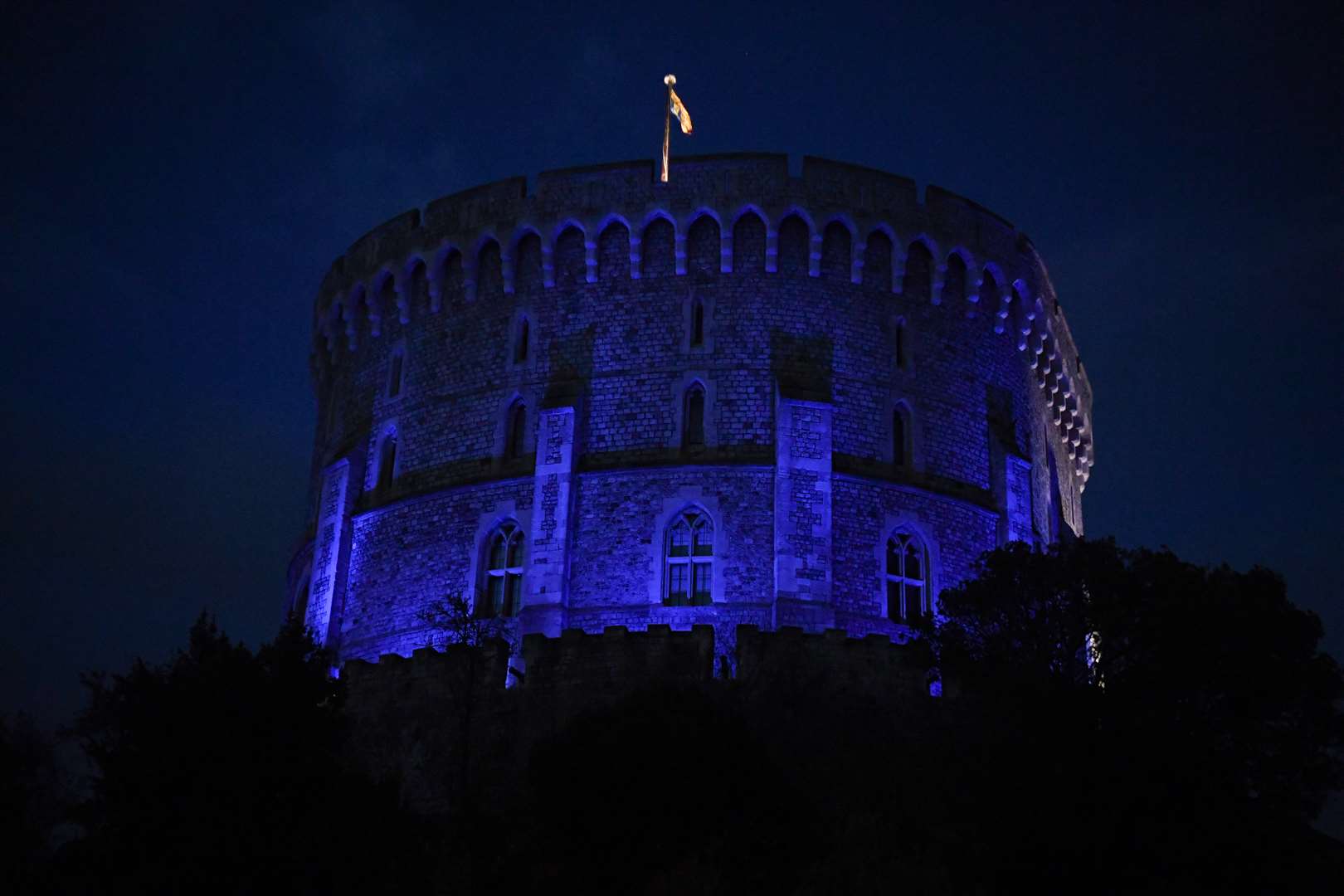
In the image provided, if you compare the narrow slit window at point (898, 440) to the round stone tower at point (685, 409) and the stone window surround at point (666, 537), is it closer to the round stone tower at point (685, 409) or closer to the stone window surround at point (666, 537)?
the round stone tower at point (685, 409)

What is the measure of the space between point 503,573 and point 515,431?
357cm

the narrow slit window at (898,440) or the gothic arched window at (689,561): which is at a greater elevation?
the narrow slit window at (898,440)

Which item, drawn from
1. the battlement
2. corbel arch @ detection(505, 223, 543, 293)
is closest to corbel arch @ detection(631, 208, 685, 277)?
corbel arch @ detection(505, 223, 543, 293)

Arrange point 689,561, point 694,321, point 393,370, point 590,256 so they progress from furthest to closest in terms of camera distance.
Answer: point 393,370
point 590,256
point 694,321
point 689,561

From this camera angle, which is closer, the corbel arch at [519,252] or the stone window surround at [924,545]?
the stone window surround at [924,545]

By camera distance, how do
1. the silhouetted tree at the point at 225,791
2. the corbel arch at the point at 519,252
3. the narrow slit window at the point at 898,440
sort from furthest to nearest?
the corbel arch at the point at 519,252, the narrow slit window at the point at 898,440, the silhouetted tree at the point at 225,791

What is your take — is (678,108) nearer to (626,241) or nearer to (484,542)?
(626,241)

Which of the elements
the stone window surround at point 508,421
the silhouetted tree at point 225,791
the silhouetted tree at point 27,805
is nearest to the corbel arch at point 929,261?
the stone window surround at point 508,421

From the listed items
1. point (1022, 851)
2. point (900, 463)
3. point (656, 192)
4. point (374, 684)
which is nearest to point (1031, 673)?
point (1022, 851)

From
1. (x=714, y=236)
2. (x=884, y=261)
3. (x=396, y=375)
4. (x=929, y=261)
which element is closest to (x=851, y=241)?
(x=884, y=261)

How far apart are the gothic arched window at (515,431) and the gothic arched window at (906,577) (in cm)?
898

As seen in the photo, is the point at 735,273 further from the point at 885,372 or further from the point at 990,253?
the point at 990,253

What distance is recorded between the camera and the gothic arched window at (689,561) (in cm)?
3397

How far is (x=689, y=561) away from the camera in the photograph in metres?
34.3
